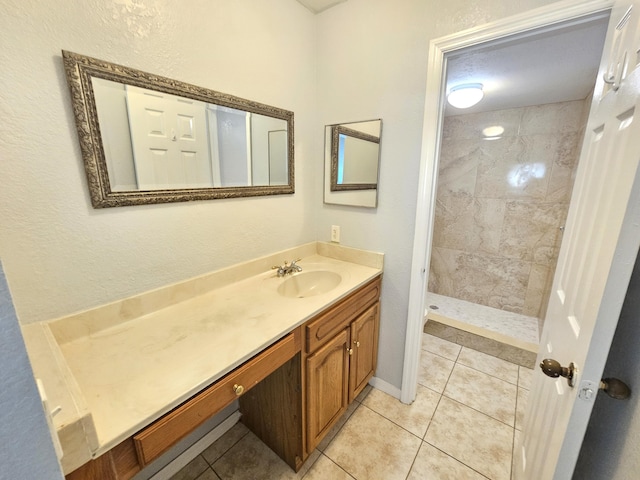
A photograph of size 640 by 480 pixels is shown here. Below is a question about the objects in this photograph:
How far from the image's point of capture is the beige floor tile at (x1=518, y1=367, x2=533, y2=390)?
6.25ft

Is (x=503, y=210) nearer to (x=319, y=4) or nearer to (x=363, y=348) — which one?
(x=363, y=348)

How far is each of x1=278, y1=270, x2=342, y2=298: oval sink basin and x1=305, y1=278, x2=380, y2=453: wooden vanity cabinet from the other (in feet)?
→ 0.70

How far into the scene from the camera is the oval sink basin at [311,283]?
1586 millimetres

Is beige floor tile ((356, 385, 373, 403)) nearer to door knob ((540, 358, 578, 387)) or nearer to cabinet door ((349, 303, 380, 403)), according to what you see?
cabinet door ((349, 303, 380, 403))

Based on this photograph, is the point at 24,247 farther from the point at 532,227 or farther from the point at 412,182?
the point at 532,227

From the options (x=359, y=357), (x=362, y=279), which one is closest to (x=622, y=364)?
(x=362, y=279)

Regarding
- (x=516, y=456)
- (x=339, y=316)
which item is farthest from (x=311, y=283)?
(x=516, y=456)

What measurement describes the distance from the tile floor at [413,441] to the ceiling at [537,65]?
1.99 m

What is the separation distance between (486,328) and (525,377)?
2.13 feet

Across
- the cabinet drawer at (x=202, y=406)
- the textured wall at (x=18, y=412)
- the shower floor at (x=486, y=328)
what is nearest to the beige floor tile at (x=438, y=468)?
the cabinet drawer at (x=202, y=406)

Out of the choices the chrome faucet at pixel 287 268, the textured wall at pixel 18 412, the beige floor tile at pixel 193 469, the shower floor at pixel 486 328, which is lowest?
the beige floor tile at pixel 193 469

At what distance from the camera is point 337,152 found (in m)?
1.72

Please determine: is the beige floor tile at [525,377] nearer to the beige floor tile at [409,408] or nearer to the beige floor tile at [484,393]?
the beige floor tile at [484,393]

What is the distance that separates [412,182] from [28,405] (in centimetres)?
153
